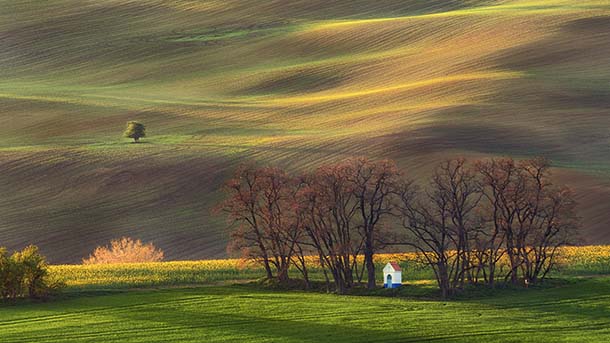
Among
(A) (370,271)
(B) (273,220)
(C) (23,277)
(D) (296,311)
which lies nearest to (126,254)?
(B) (273,220)

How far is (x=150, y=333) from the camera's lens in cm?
4425

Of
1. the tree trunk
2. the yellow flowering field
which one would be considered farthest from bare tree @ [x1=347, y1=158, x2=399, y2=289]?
the yellow flowering field

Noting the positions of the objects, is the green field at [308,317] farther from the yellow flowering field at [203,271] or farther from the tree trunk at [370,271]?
the yellow flowering field at [203,271]

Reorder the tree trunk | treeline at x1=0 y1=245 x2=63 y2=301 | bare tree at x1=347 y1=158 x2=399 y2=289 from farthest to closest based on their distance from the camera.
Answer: bare tree at x1=347 y1=158 x2=399 y2=289, the tree trunk, treeline at x1=0 y1=245 x2=63 y2=301

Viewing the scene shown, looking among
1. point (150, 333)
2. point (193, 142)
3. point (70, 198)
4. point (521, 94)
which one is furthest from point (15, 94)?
point (150, 333)

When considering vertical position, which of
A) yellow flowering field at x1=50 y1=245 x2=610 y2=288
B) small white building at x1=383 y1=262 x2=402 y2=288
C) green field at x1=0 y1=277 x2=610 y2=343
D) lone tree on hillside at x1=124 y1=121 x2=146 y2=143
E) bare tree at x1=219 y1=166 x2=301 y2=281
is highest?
lone tree on hillside at x1=124 y1=121 x2=146 y2=143

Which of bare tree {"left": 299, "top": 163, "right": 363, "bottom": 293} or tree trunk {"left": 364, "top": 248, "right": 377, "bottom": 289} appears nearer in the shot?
tree trunk {"left": 364, "top": 248, "right": 377, "bottom": 289}

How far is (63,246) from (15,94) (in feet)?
166

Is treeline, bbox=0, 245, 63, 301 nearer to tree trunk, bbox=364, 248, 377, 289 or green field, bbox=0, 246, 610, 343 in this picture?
green field, bbox=0, 246, 610, 343

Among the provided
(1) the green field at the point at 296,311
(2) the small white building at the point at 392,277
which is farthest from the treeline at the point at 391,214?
(1) the green field at the point at 296,311

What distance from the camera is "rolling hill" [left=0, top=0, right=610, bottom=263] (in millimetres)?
86938

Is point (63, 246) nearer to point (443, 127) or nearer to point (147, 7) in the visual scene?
point (443, 127)

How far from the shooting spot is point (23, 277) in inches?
2137

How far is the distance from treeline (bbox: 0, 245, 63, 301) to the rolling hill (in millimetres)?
23064
